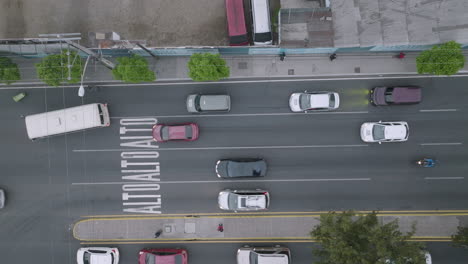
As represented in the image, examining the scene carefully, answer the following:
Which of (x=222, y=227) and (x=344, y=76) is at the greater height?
(x=344, y=76)

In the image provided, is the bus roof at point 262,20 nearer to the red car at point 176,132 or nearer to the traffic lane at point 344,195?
the red car at point 176,132

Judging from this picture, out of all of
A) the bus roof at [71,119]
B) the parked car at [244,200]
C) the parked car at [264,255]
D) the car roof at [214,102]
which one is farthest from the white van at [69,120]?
the parked car at [264,255]

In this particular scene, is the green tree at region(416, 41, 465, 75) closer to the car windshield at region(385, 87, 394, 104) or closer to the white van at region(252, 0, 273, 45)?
the car windshield at region(385, 87, 394, 104)

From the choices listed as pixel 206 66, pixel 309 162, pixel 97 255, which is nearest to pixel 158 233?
pixel 97 255

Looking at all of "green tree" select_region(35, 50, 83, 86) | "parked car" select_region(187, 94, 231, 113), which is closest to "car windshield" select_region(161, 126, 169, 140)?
"parked car" select_region(187, 94, 231, 113)

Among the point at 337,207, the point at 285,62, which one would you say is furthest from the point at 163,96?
the point at 337,207

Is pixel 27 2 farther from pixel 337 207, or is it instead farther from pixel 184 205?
pixel 337 207

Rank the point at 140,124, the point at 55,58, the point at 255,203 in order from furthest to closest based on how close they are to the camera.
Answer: the point at 140,124 < the point at 255,203 < the point at 55,58
